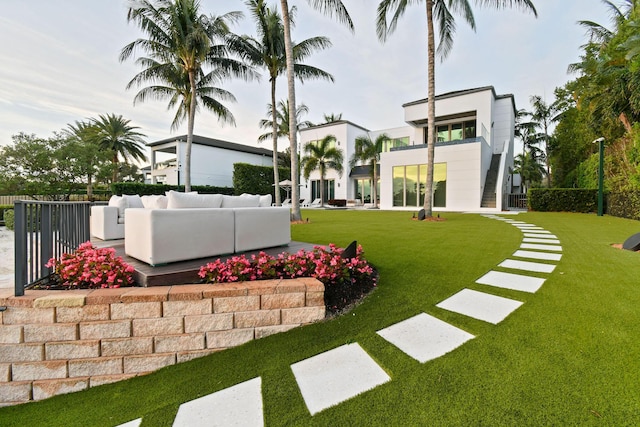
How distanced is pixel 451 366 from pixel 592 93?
17118mm

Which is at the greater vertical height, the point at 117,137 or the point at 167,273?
the point at 117,137

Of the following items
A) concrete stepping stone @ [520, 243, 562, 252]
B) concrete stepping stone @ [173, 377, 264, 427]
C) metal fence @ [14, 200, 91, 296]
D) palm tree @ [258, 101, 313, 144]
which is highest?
palm tree @ [258, 101, 313, 144]

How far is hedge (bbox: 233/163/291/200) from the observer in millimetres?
21016

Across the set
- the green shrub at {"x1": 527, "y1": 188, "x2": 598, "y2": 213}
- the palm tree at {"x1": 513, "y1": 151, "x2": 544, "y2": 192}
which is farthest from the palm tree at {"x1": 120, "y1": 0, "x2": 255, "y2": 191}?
the palm tree at {"x1": 513, "y1": 151, "x2": 544, "y2": 192}

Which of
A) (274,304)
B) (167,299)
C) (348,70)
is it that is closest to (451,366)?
(274,304)

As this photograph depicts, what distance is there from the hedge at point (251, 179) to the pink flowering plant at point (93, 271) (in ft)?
62.0

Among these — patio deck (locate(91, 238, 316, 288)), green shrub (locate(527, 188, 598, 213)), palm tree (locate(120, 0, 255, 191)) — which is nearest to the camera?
patio deck (locate(91, 238, 316, 288))

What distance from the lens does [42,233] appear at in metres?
2.61

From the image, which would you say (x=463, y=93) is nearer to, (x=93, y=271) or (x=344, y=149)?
(x=344, y=149)

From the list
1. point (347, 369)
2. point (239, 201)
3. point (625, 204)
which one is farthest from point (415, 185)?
point (347, 369)

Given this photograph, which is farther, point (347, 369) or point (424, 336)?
point (424, 336)

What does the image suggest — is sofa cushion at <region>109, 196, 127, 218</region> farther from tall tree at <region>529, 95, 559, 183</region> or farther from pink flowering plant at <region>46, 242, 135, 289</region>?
tall tree at <region>529, 95, 559, 183</region>

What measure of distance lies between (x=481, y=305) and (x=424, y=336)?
0.80 meters

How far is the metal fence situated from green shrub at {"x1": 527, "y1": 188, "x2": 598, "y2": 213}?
58.9 feet
